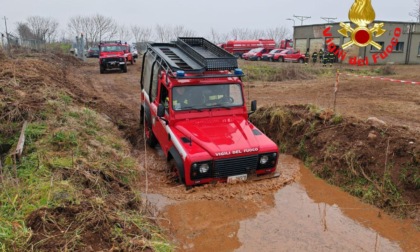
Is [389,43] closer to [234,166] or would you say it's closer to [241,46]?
[241,46]

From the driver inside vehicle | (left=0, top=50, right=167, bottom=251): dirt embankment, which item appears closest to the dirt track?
(left=0, top=50, right=167, bottom=251): dirt embankment

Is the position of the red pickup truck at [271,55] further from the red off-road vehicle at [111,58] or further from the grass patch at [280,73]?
the red off-road vehicle at [111,58]

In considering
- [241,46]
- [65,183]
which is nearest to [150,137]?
[65,183]

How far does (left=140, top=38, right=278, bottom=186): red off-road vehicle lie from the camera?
5.68 meters

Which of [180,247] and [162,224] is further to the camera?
[162,224]

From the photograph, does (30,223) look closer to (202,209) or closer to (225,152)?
(202,209)

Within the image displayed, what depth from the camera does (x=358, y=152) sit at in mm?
6547

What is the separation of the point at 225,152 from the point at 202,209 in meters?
1.00

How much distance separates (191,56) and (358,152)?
4.09 m

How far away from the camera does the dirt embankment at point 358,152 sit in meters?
5.66

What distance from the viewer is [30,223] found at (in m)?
3.50

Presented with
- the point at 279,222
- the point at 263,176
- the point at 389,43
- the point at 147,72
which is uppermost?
the point at 389,43

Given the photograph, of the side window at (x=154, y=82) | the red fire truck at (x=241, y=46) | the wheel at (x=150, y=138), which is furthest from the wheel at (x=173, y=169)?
the red fire truck at (x=241, y=46)

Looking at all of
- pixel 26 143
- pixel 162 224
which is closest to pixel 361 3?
pixel 162 224
